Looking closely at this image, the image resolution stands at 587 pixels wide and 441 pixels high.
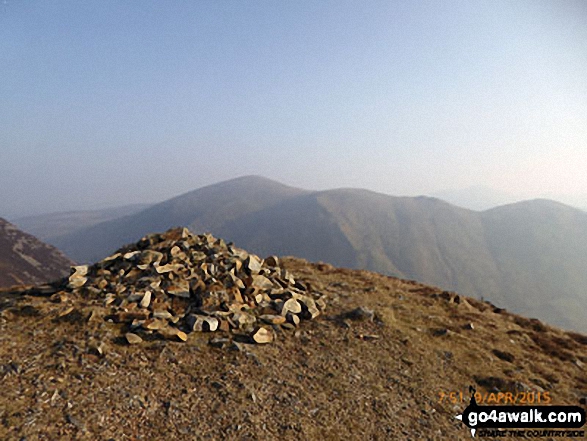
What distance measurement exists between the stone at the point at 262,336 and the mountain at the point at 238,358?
110mm

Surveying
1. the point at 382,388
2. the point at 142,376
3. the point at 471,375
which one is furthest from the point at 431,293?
the point at 142,376

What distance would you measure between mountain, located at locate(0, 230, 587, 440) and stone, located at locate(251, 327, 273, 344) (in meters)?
0.11

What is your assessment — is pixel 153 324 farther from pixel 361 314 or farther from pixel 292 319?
pixel 361 314

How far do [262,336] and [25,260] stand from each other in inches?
6452

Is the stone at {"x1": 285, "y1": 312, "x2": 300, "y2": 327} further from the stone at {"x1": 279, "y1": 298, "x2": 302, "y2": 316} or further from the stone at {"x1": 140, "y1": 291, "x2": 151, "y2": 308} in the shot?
the stone at {"x1": 140, "y1": 291, "x2": 151, "y2": 308}

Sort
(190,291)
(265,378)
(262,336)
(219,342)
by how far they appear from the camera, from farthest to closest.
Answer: (190,291) < (262,336) < (219,342) < (265,378)

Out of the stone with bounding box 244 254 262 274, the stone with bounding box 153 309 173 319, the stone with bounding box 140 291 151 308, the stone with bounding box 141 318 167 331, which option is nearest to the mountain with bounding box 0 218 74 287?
the stone with bounding box 140 291 151 308

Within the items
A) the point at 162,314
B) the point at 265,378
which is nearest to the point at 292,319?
the point at 265,378

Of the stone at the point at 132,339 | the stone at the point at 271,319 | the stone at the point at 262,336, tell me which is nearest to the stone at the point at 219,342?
the stone at the point at 262,336

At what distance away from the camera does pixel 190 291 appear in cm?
1730

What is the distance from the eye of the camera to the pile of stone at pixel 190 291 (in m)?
15.3

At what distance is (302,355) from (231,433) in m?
5.11

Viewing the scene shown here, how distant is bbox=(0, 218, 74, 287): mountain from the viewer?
120 meters

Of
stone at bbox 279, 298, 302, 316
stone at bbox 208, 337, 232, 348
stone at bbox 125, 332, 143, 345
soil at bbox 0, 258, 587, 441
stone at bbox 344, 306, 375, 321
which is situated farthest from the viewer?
stone at bbox 344, 306, 375, 321
